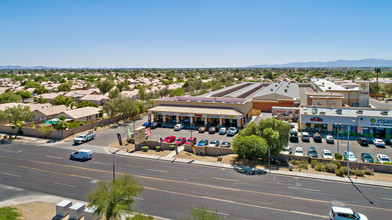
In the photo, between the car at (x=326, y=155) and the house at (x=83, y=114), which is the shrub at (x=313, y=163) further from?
the house at (x=83, y=114)

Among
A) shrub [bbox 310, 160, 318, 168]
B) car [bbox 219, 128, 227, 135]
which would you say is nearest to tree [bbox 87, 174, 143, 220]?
shrub [bbox 310, 160, 318, 168]

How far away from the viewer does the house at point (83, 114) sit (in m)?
62.3

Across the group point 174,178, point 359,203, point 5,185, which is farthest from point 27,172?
point 359,203

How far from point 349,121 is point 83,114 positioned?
59.7 m

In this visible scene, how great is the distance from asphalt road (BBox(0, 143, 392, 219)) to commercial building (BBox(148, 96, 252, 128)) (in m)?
22.5

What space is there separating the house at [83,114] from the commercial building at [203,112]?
1488 cm

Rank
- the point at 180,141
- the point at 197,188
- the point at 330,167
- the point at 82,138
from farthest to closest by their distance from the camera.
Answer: the point at 82,138, the point at 180,141, the point at 330,167, the point at 197,188

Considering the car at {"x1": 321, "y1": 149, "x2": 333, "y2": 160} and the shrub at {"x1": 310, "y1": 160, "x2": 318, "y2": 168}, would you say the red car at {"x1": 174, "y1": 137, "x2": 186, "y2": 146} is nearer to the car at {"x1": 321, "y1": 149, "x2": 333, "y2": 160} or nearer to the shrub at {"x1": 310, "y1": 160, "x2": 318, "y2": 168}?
the shrub at {"x1": 310, "y1": 160, "x2": 318, "y2": 168}

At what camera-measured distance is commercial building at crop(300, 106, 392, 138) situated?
4897 centimetres

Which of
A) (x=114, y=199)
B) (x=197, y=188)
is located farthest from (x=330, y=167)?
(x=114, y=199)

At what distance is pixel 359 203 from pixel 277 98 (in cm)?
5397

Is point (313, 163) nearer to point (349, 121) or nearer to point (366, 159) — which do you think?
point (366, 159)

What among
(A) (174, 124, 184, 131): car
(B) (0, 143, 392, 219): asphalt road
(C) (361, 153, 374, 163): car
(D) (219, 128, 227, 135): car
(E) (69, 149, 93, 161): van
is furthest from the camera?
(A) (174, 124, 184, 131): car

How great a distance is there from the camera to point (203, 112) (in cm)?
6006
